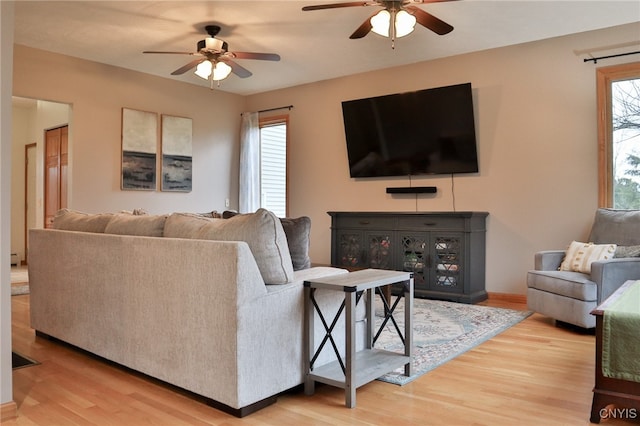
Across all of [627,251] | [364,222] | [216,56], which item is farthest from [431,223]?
[216,56]

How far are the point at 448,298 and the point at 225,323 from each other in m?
3.36

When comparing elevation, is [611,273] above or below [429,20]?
below

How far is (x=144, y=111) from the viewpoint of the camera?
638 cm

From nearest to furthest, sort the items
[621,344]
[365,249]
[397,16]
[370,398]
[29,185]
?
[621,344]
[370,398]
[397,16]
[365,249]
[29,185]

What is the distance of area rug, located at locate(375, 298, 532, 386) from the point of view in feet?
10.2

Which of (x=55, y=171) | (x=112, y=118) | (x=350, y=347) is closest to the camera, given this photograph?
(x=350, y=347)

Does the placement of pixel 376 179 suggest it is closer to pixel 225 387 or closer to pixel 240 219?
pixel 240 219

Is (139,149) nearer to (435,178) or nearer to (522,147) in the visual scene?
(435,178)

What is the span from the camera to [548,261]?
4.38 metres

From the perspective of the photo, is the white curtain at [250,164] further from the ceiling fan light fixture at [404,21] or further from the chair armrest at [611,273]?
the chair armrest at [611,273]

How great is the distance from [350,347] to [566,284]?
2410 millimetres

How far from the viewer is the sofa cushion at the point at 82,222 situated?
3309 mm

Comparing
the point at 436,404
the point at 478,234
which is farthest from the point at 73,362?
the point at 478,234

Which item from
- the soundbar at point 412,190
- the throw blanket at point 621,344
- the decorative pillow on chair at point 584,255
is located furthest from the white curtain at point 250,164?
the throw blanket at point 621,344
